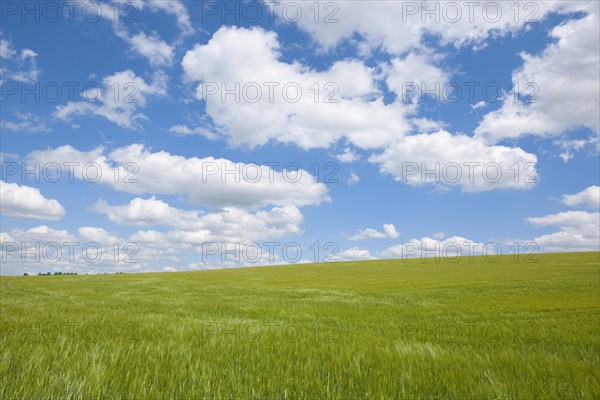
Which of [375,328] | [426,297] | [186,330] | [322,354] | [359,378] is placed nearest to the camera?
[359,378]

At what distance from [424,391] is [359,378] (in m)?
0.75

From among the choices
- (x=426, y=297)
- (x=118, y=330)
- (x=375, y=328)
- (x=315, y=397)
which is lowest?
(x=426, y=297)

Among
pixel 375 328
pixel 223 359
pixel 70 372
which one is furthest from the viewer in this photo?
pixel 375 328

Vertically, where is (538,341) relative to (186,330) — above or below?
below

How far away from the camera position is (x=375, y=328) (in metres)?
10.4

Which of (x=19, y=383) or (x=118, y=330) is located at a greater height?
(x=19, y=383)

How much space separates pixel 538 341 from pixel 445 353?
14.8 ft

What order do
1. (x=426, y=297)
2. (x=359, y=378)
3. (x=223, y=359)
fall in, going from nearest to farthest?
(x=359, y=378) → (x=223, y=359) → (x=426, y=297)

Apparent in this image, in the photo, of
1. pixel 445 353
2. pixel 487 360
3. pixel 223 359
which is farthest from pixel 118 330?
pixel 487 360

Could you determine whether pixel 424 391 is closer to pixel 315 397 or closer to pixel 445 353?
pixel 315 397

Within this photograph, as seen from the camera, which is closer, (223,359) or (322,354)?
(223,359)

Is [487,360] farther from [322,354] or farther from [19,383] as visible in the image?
[19,383]

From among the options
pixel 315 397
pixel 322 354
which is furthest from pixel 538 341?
pixel 315 397

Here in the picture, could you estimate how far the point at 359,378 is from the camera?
14.0 feet
